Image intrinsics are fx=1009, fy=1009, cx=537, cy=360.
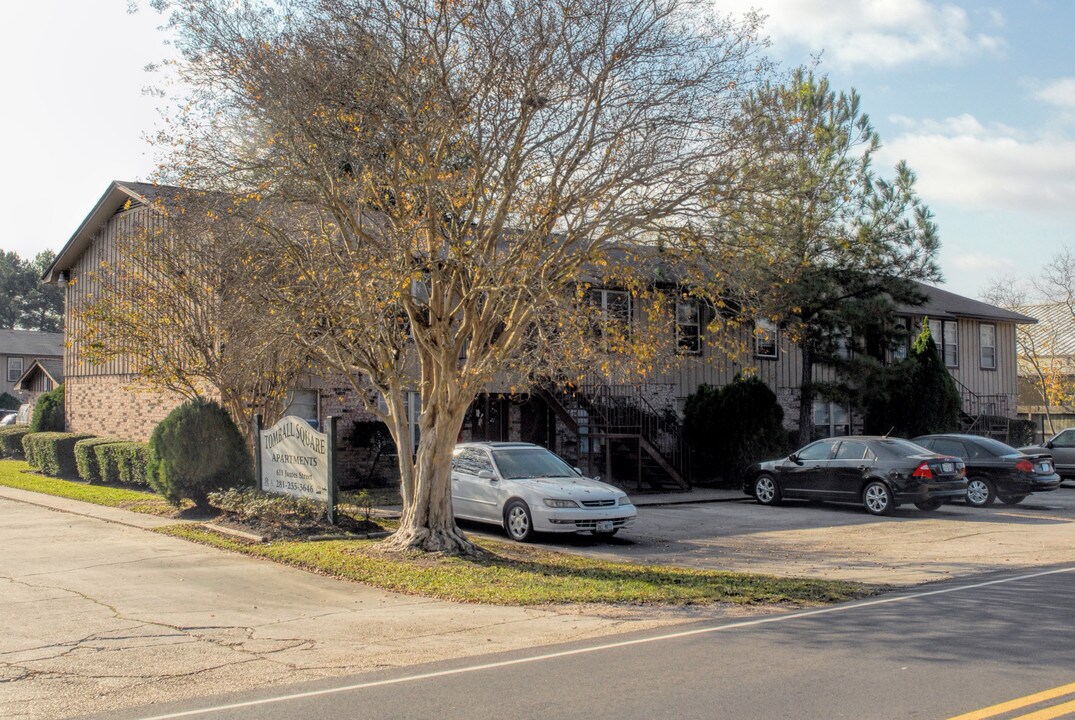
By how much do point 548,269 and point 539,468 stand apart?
487cm

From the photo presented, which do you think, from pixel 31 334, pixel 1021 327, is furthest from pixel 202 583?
pixel 31 334

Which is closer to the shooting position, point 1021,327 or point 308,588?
point 308,588

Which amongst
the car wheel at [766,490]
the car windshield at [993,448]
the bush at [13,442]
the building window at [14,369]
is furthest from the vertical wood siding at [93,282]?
the building window at [14,369]

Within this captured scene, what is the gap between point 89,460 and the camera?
79.5 ft

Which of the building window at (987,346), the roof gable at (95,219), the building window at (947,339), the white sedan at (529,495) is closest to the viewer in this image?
the white sedan at (529,495)

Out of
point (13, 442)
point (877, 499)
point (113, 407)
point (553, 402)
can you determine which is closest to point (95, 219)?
point (113, 407)

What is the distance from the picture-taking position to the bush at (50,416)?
31.1 metres

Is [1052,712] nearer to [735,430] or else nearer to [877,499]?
[877,499]

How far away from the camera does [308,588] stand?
11.4 meters

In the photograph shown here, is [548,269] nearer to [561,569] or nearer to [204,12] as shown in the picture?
[561,569]

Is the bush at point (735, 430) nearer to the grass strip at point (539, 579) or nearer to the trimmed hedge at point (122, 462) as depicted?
→ the grass strip at point (539, 579)

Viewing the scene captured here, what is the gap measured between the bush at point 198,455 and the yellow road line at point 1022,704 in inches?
566

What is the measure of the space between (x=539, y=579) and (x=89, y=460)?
54.1ft

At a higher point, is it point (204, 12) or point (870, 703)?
point (204, 12)
